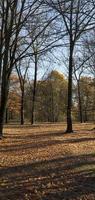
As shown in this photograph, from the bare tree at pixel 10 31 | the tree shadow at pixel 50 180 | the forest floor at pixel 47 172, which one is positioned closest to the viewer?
the tree shadow at pixel 50 180

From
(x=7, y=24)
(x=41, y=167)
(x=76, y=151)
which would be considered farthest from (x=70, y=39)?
(x=41, y=167)

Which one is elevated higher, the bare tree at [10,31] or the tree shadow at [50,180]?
the bare tree at [10,31]

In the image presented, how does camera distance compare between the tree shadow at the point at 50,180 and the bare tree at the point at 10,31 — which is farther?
the bare tree at the point at 10,31

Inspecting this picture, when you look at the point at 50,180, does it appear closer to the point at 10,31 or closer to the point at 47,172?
the point at 47,172

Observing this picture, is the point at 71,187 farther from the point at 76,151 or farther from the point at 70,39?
the point at 70,39

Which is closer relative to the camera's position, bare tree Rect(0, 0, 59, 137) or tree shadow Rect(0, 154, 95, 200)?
tree shadow Rect(0, 154, 95, 200)

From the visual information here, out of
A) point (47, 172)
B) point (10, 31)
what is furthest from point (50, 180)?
point (10, 31)

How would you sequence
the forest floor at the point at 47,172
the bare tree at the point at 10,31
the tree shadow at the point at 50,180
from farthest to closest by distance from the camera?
the bare tree at the point at 10,31 → the forest floor at the point at 47,172 → the tree shadow at the point at 50,180

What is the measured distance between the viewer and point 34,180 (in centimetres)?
1162

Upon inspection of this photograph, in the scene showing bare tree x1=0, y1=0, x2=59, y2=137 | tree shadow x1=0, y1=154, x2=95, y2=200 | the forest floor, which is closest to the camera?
tree shadow x1=0, y1=154, x2=95, y2=200

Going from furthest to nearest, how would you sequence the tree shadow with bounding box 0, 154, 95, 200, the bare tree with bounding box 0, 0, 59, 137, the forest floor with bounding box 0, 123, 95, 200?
the bare tree with bounding box 0, 0, 59, 137 < the forest floor with bounding box 0, 123, 95, 200 < the tree shadow with bounding box 0, 154, 95, 200

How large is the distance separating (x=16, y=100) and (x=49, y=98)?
12.3 m

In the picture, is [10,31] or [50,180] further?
[10,31]

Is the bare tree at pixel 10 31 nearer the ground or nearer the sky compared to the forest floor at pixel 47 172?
nearer the sky
